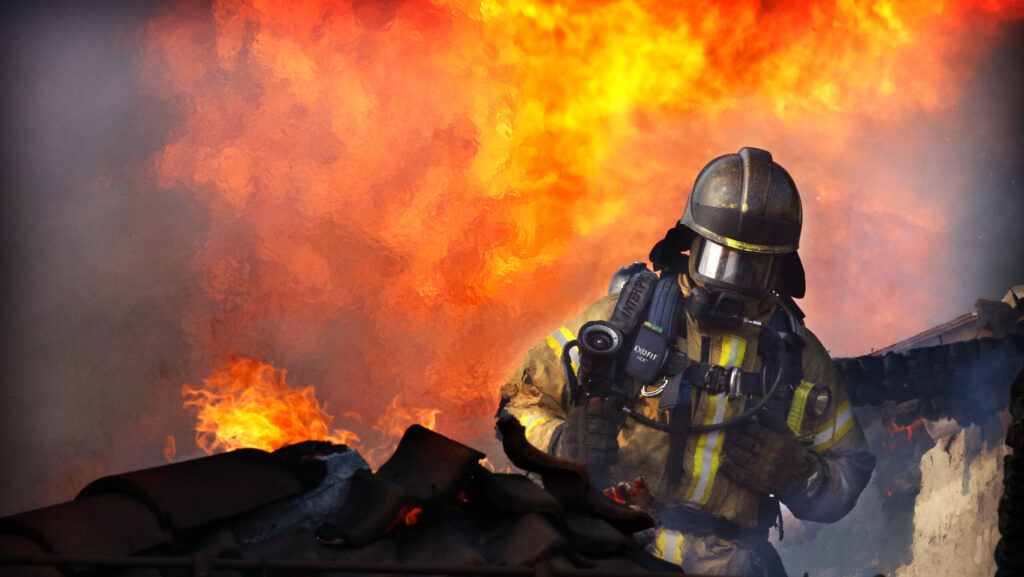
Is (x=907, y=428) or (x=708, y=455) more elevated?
(x=907, y=428)

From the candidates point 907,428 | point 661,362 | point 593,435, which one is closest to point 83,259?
point 593,435

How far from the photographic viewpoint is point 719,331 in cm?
642

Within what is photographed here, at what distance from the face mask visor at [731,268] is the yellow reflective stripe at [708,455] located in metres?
0.66

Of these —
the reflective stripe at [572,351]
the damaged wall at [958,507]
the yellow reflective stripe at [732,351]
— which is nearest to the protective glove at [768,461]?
the yellow reflective stripe at [732,351]

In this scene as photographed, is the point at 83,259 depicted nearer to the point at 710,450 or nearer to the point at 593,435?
the point at 593,435

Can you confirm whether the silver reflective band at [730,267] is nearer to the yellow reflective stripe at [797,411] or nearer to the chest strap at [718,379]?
the chest strap at [718,379]

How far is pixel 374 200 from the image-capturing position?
849 cm

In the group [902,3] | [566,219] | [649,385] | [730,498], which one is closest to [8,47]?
[566,219]

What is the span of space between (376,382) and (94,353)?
6.69 feet

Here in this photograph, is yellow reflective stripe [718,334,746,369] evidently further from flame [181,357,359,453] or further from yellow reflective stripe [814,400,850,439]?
flame [181,357,359,453]

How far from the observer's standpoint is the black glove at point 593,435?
19.9 ft

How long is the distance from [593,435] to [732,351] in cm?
100

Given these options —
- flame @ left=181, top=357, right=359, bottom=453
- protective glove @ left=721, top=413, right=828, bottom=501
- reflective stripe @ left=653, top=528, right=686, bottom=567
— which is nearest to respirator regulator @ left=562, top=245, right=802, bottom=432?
protective glove @ left=721, top=413, right=828, bottom=501

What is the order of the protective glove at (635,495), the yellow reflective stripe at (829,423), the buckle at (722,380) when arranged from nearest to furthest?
the protective glove at (635,495), the buckle at (722,380), the yellow reflective stripe at (829,423)
